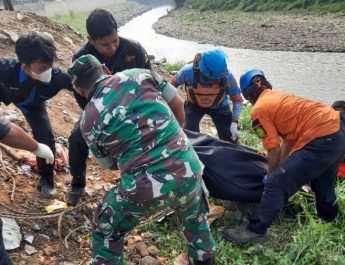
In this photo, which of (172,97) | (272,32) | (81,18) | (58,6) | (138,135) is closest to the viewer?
(138,135)

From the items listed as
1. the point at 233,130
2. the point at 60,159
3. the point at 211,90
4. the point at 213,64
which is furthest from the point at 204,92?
the point at 60,159

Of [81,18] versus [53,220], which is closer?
[53,220]

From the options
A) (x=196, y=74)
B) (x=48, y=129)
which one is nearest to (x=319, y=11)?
(x=196, y=74)

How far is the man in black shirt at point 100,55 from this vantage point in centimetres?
323

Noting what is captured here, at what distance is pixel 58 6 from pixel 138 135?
1518 inches

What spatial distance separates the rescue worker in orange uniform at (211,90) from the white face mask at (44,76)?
5.18 ft

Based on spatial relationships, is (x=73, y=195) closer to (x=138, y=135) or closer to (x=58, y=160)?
(x=58, y=160)

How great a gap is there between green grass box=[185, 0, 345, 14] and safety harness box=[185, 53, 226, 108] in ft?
63.1

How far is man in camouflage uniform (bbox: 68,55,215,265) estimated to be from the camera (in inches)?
90.5

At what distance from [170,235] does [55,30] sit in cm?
827

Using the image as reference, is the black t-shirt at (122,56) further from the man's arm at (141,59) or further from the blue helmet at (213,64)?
the blue helmet at (213,64)

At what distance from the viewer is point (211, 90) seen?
4539mm

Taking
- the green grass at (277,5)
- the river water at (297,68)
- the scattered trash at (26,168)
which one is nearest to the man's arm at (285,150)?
the scattered trash at (26,168)

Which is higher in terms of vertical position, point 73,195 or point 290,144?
point 290,144
